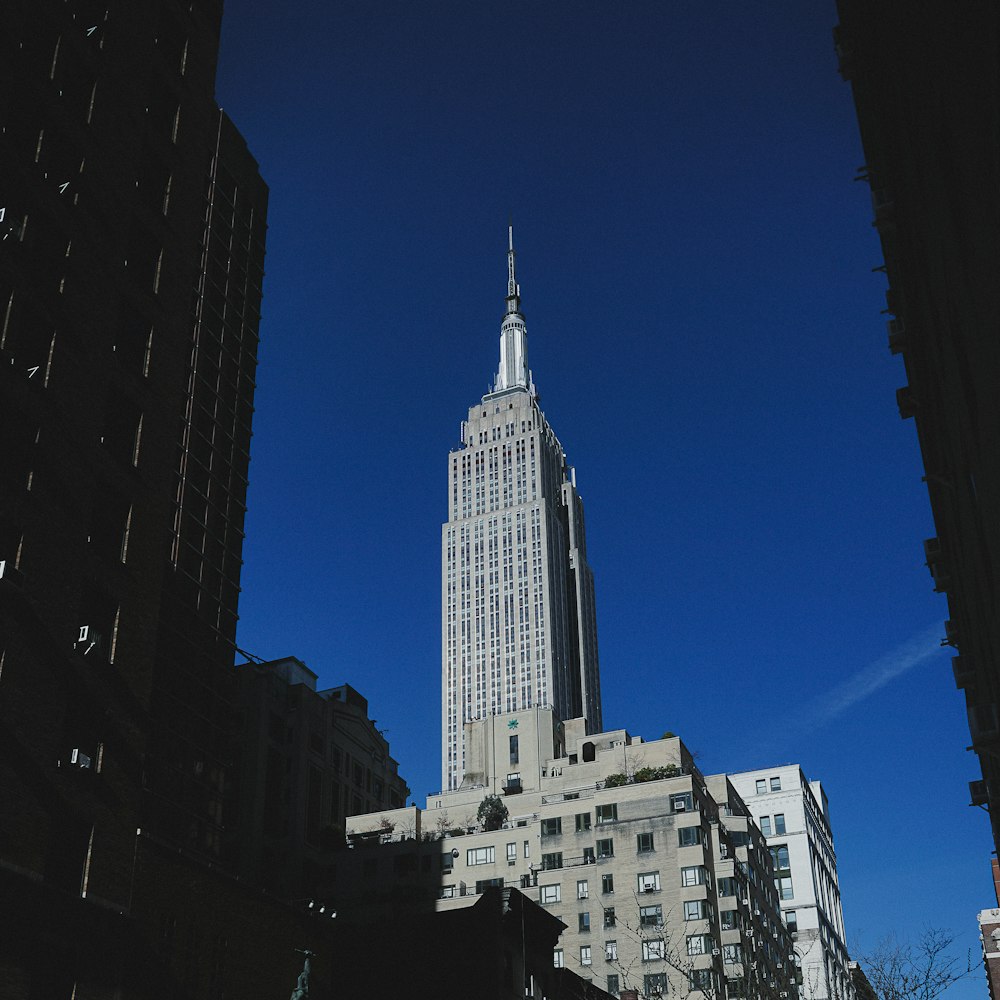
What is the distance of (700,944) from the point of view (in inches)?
3462

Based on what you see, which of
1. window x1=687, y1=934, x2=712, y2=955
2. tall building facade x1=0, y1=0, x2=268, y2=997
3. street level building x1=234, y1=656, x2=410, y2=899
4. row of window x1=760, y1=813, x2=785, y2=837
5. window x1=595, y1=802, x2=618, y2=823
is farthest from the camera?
row of window x1=760, y1=813, x2=785, y2=837

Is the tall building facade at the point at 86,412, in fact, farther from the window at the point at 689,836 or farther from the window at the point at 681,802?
the window at the point at 681,802

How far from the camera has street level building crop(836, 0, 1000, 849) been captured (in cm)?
1463

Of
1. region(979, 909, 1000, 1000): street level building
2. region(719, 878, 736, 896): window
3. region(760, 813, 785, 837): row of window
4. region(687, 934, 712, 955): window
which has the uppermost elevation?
region(760, 813, 785, 837): row of window

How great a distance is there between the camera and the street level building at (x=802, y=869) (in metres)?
130

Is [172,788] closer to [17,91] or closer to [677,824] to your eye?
[677,824]

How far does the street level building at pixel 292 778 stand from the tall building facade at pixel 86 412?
67762mm

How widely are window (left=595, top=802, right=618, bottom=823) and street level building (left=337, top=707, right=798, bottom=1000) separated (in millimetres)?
99

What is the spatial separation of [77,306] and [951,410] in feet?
81.5

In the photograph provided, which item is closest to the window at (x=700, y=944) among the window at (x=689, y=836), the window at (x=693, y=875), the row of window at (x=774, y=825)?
the window at (x=693, y=875)

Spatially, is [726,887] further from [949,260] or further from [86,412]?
[949,260]

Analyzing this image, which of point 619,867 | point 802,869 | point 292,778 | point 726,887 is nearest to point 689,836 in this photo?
point 726,887

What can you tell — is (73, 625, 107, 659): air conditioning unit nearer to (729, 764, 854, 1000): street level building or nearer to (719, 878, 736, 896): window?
(719, 878, 736, 896): window

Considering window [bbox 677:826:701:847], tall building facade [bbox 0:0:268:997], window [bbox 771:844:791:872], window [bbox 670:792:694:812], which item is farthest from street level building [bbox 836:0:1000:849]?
window [bbox 771:844:791:872]
